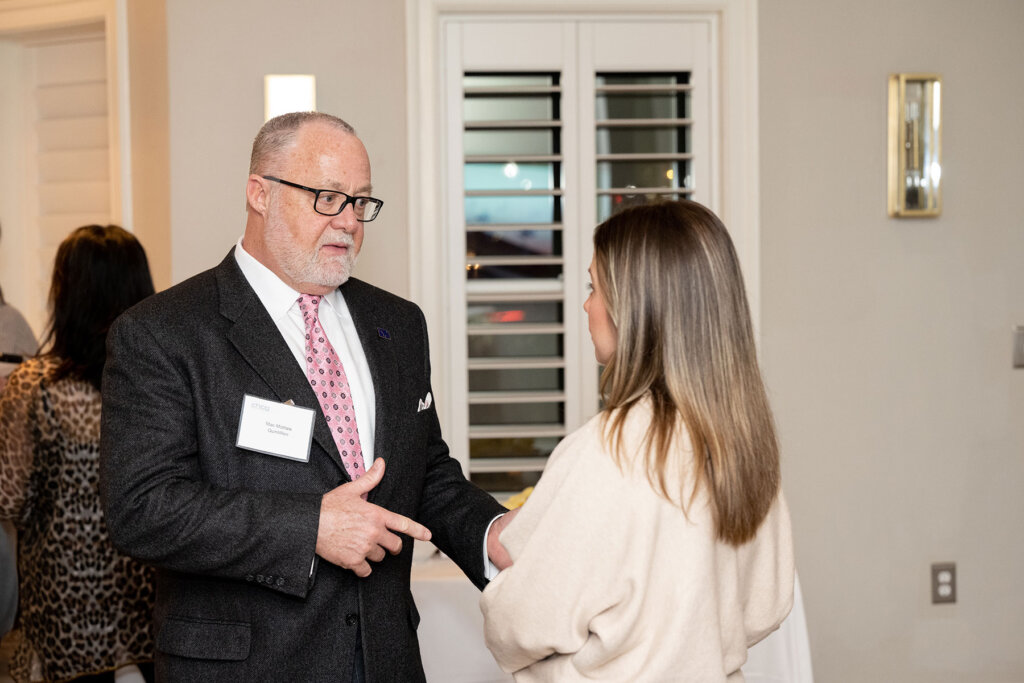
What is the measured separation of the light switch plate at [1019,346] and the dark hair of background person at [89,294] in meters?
3.02

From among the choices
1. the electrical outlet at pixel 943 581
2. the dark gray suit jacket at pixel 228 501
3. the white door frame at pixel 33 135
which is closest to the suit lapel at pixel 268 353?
the dark gray suit jacket at pixel 228 501

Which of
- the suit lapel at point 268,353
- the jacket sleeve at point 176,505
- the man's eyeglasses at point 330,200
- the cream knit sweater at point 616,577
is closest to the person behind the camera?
the cream knit sweater at point 616,577

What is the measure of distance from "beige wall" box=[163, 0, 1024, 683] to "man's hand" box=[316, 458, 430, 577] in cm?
184

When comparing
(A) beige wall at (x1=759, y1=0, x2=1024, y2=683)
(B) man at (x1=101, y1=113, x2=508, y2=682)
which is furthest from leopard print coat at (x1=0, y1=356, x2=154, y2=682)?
(A) beige wall at (x1=759, y1=0, x2=1024, y2=683)

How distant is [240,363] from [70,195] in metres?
3.02

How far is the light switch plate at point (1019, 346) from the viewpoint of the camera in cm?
365

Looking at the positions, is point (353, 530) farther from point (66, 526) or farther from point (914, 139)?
point (914, 139)

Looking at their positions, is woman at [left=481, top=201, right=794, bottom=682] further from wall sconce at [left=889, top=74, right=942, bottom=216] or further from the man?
wall sconce at [left=889, top=74, right=942, bottom=216]

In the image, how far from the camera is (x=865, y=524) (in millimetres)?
3619

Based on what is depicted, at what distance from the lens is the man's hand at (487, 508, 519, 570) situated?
1.65m

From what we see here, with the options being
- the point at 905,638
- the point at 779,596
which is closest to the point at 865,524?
the point at 905,638

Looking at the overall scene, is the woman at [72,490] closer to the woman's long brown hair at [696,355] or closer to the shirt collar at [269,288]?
the shirt collar at [269,288]

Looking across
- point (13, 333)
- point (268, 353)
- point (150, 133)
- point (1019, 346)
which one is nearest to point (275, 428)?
point (268, 353)

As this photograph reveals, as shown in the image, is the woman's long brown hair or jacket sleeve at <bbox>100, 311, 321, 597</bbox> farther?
jacket sleeve at <bbox>100, 311, 321, 597</bbox>
